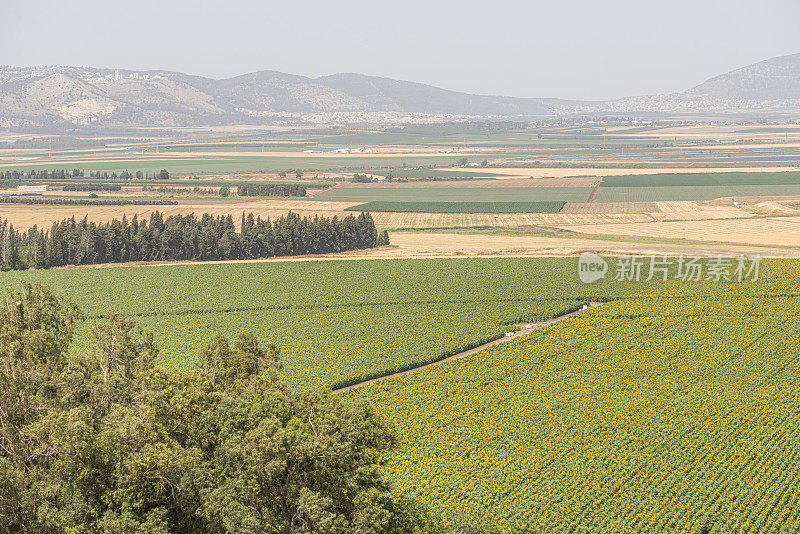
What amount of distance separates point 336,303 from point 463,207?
85916 millimetres

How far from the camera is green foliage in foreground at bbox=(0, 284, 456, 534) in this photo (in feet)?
97.1

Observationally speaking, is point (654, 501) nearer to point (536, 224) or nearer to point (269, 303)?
point (269, 303)

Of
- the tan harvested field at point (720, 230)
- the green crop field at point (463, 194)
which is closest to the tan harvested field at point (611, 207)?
the green crop field at point (463, 194)

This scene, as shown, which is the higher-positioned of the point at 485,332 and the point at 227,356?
the point at 227,356

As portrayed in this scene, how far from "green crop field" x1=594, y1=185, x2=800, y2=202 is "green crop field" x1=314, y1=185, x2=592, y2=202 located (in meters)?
5.66

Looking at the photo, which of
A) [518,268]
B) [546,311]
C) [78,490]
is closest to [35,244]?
[518,268]

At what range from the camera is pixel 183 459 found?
29906mm

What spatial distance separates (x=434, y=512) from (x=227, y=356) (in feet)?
44.6

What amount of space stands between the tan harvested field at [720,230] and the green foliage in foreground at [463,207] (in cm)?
2112

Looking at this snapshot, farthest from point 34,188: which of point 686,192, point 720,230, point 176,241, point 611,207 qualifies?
point 720,230

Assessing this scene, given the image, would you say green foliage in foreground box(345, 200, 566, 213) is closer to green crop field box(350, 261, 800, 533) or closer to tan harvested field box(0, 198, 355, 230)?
tan harvested field box(0, 198, 355, 230)

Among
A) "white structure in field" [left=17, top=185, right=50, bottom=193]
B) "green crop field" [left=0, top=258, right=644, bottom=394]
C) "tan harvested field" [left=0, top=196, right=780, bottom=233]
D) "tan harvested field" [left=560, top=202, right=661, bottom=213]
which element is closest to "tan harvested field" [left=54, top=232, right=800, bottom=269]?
"green crop field" [left=0, top=258, right=644, bottom=394]

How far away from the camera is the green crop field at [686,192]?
174 meters

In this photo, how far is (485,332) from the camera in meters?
71.1
